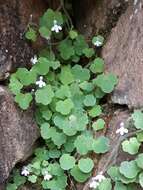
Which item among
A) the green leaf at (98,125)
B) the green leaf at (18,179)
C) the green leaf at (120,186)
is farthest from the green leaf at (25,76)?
the green leaf at (120,186)

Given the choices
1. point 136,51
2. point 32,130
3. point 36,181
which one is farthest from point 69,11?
point 36,181

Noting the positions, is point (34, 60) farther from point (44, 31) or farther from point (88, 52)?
point (88, 52)

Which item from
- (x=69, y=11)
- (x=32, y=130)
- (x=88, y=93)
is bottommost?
(x=32, y=130)

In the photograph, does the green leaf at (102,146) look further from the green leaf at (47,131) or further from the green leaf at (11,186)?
the green leaf at (11,186)

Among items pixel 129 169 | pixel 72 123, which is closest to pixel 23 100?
pixel 72 123

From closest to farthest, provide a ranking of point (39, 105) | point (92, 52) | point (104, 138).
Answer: point (104, 138) → point (39, 105) → point (92, 52)

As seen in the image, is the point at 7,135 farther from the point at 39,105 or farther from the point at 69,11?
the point at 69,11
